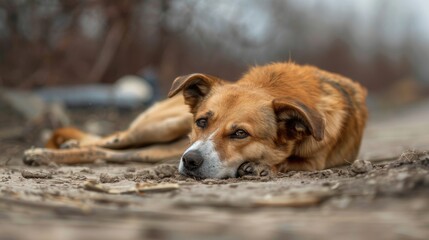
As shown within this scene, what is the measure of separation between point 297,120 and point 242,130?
0.46 m

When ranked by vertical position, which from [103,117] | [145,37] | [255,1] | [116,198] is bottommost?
[116,198]

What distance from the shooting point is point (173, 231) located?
2439 millimetres

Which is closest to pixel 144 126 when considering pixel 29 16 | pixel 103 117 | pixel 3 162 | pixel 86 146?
pixel 86 146

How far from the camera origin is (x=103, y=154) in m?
6.35

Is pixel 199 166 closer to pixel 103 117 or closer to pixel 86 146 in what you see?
pixel 86 146

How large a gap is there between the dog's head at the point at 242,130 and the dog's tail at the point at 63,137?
2169mm

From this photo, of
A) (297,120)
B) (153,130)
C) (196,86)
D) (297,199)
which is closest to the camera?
(297,199)

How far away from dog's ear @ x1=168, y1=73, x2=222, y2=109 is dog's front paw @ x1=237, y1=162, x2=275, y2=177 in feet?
3.06

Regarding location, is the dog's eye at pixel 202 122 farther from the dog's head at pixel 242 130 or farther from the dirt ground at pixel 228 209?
the dirt ground at pixel 228 209

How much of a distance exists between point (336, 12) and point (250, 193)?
121 ft

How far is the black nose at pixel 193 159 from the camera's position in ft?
14.7

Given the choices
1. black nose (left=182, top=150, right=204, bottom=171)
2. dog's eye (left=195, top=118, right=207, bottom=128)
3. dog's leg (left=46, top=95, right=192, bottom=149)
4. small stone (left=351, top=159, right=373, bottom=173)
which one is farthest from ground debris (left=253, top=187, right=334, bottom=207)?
dog's leg (left=46, top=95, right=192, bottom=149)

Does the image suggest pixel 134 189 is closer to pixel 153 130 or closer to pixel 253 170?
pixel 253 170

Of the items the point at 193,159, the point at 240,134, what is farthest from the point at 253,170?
the point at 193,159
